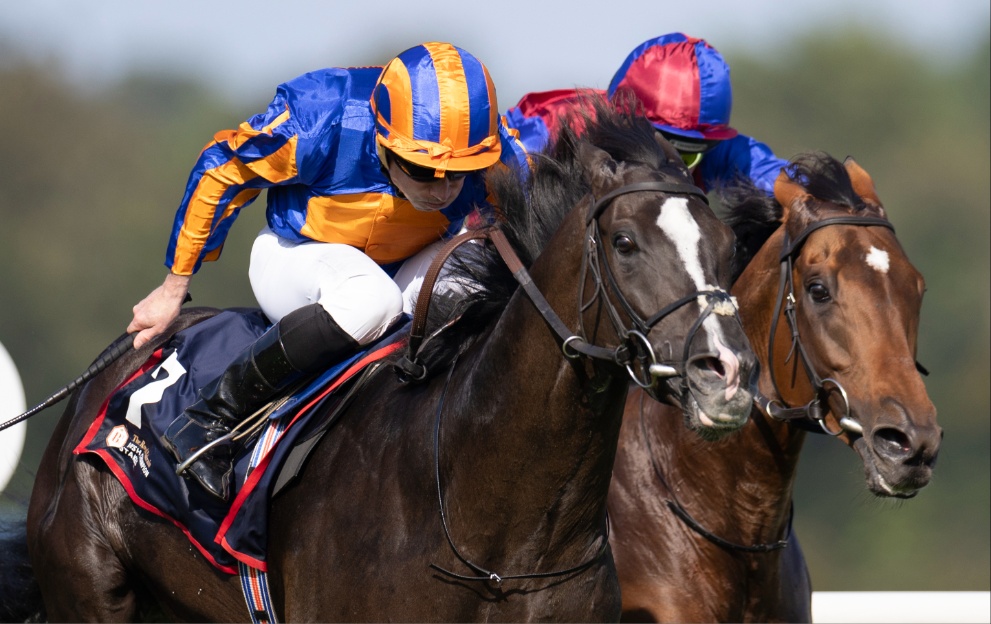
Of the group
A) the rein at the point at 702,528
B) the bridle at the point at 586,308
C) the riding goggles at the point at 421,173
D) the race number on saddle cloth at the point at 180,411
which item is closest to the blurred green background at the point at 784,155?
the race number on saddle cloth at the point at 180,411

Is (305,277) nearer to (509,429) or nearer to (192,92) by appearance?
(509,429)

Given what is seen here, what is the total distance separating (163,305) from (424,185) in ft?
3.02

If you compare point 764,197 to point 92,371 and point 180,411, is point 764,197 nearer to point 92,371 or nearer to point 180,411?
point 180,411

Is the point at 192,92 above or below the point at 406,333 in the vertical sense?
below

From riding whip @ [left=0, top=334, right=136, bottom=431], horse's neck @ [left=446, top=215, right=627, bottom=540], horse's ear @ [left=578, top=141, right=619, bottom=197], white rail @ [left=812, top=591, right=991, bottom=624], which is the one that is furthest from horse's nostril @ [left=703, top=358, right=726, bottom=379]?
white rail @ [left=812, top=591, right=991, bottom=624]

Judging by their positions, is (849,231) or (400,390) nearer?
(400,390)

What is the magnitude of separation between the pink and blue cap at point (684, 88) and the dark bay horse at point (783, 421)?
759 millimetres

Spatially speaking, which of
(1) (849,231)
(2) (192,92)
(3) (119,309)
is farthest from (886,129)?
(1) (849,231)

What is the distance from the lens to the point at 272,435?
11.7 ft

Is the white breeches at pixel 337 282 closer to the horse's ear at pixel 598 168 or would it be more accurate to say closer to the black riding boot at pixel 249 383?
the black riding boot at pixel 249 383

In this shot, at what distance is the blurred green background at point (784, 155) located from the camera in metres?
20.8

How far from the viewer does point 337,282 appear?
360cm

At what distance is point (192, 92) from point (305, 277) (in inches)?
876

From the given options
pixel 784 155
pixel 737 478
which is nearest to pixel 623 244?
pixel 737 478
